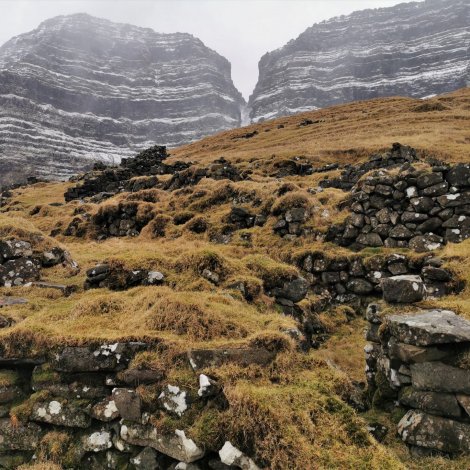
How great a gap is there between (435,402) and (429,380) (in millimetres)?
302

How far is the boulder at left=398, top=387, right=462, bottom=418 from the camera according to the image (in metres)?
5.42

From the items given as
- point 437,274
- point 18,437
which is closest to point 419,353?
point 437,274

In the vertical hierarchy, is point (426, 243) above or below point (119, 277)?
below

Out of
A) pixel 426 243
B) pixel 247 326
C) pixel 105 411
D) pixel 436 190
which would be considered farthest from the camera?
pixel 436 190

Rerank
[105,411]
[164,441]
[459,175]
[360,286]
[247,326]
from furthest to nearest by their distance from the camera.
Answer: [459,175], [360,286], [247,326], [105,411], [164,441]

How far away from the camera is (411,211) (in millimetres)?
14430

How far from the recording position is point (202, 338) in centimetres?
668

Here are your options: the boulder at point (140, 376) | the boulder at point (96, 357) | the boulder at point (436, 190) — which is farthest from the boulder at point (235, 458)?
the boulder at point (436, 190)

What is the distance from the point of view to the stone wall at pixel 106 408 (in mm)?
5137

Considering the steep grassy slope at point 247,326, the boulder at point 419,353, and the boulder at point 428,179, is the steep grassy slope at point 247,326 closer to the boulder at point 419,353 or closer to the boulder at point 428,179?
the boulder at point 419,353

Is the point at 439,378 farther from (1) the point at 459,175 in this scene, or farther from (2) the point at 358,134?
(2) the point at 358,134

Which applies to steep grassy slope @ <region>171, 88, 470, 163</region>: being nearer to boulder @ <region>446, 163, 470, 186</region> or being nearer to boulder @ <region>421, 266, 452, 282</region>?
boulder @ <region>446, 163, 470, 186</region>

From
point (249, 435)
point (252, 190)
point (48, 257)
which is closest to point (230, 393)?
point (249, 435)

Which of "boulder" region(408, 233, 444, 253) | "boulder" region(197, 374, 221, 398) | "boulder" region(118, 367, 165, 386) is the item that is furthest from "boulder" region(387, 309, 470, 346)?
"boulder" region(408, 233, 444, 253)
